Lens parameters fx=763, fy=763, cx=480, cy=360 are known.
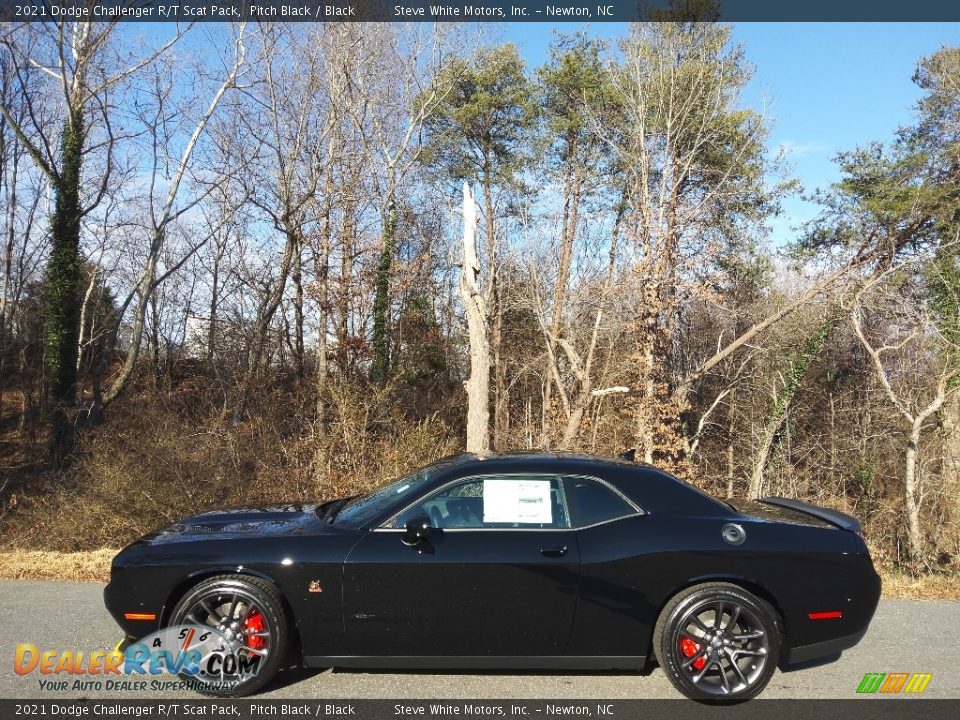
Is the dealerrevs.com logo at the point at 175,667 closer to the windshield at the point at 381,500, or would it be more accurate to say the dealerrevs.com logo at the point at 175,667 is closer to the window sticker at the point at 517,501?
the windshield at the point at 381,500

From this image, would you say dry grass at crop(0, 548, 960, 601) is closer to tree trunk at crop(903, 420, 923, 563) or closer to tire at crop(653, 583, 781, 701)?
tire at crop(653, 583, 781, 701)

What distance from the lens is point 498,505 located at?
461 cm

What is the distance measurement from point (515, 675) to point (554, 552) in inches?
32.7

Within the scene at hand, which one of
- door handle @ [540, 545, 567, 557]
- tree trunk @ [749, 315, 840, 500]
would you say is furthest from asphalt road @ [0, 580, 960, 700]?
tree trunk @ [749, 315, 840, 500]

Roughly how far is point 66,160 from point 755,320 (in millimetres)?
18580

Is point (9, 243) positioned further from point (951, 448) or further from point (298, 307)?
point (951, 448)

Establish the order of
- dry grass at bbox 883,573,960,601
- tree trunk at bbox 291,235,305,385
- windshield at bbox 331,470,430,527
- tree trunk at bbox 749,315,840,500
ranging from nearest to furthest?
windshield at bbox 331,470,430,527
dry grass at bbox 883,573,960,601
tree trunk at bbox 749,315,840,500
tree trunk at bbox 291,235,305,385

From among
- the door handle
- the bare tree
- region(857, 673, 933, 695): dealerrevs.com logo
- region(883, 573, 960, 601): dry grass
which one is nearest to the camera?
the door handle

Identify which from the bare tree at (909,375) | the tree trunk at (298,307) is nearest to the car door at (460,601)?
the bare tree at (909,375)

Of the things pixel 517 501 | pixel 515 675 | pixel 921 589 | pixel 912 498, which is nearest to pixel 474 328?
pixel 921 589

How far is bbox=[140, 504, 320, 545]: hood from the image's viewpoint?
4.66 metres

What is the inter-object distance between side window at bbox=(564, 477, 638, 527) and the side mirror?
34.9 inches

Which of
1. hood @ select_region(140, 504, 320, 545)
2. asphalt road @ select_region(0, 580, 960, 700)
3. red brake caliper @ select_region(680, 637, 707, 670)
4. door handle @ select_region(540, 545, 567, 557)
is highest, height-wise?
hood @ select_region(140, 504, 320, 545)

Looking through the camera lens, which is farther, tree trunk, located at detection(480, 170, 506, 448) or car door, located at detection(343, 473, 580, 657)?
tree trunk, located at detection(480, 170, 506, 448)
